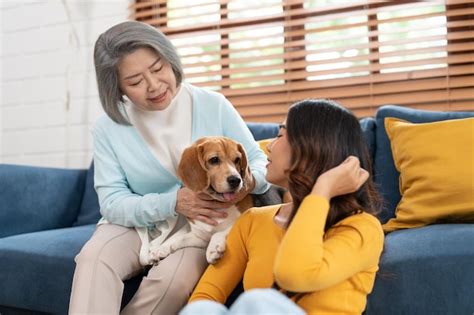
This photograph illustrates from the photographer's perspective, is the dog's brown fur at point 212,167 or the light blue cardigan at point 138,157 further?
the light blue cardigan at point 138,157

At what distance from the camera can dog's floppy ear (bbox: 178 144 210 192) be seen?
173 centimetres

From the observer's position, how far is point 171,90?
6.30 ft

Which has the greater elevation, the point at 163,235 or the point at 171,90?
the point at 171,90

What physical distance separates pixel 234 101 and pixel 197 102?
1081 millimetres

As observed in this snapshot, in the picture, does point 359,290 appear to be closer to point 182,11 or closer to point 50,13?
point 182,11

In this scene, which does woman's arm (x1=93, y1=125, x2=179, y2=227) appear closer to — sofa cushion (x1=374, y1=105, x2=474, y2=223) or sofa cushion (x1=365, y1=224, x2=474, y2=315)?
sofa cushion (x1=365, y1=224, x2=474, y2=315)

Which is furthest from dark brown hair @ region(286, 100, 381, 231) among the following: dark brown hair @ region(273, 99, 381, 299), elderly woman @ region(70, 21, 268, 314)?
elderly woman @ region(70, 21, 268, 314)

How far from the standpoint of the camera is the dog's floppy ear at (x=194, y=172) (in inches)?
68.1

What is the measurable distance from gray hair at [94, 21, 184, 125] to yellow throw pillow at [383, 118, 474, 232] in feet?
2.80

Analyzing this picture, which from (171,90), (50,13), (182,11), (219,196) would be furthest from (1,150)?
(219,196)

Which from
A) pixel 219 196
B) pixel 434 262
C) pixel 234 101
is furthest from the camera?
pixel 234 101

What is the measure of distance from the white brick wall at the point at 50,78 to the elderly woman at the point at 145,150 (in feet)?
4.64

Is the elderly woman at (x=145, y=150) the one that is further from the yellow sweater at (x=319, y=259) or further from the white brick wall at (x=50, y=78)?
the white brick wall at (x=50, y=78)

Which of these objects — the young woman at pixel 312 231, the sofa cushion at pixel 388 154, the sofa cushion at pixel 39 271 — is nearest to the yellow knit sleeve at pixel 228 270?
the young woman at pixel 312 231
